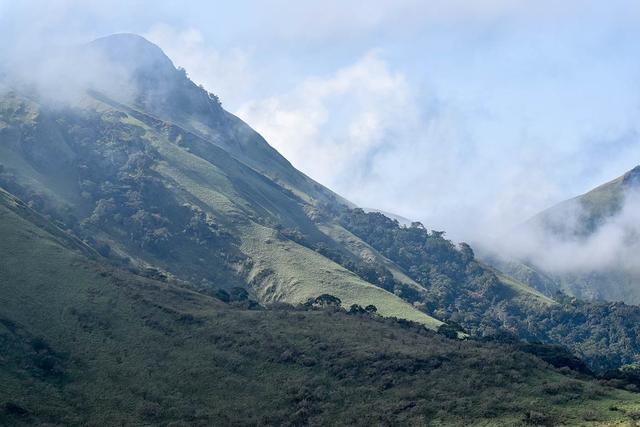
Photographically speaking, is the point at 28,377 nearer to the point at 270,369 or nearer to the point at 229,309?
the point at 270,369

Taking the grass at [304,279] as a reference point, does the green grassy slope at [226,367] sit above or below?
below

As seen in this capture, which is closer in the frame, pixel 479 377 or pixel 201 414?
pixel 201 414

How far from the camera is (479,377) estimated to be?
82500 mm

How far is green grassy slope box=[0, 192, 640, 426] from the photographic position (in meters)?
75.1

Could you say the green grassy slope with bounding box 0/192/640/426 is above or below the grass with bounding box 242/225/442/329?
below

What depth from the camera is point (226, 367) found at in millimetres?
89125

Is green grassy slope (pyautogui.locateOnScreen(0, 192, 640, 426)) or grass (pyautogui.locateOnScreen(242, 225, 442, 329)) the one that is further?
grass (pyautogui.locateOnScreen(242, 225, 442, 329))

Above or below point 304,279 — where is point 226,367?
below

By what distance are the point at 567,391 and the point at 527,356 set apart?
12.4 m

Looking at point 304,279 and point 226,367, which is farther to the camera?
point 304,279

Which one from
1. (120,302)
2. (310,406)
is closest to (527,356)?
(310,406)

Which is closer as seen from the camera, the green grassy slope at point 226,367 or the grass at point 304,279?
the green grassy slope at point 226,367

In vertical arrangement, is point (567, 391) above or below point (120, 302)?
above

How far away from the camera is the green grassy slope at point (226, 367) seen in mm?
75062
